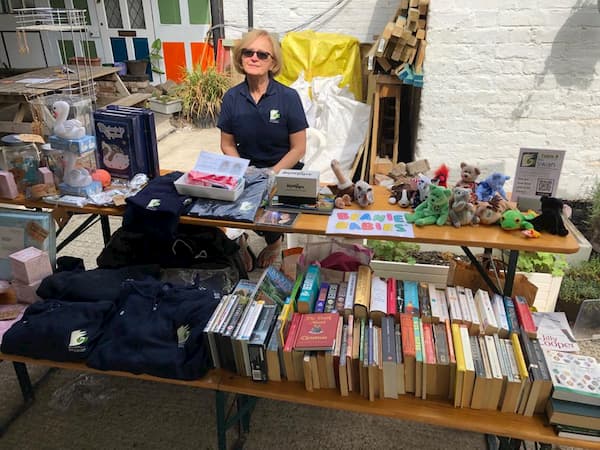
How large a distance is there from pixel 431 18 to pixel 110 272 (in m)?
3.14

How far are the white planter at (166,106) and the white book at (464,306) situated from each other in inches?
220

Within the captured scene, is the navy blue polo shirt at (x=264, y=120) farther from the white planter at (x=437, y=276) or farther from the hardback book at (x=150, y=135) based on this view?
the white planter at (x=437, y=276)

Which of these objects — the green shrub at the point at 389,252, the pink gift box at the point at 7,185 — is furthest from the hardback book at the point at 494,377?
the pink gift box at the point at 7,185

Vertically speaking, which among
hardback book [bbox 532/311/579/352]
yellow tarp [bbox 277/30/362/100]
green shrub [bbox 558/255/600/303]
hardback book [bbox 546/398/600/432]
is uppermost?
yellow tarp [bbox 277/30/362/100]

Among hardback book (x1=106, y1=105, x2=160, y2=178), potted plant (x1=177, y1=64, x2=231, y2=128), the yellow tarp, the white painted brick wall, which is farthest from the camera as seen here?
potted plant (x1=177, y1=64, x2=231, y2=128)

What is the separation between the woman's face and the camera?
2922 millimetres

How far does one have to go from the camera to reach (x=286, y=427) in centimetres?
239

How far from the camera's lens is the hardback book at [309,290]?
6.39ft

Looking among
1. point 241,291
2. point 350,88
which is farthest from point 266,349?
point 350,88

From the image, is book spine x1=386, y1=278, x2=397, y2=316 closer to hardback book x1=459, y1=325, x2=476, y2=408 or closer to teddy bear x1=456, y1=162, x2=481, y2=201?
hardback book x1=459, y1=325, x2=476, y2=408

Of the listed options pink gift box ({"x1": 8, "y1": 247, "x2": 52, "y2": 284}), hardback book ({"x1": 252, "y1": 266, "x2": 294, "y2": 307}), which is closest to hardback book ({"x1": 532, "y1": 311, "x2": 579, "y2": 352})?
hardback book ({"x1": 252, "y1": 266, "x2": 294, "y2": 307})

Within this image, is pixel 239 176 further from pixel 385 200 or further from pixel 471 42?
pixel 471 42

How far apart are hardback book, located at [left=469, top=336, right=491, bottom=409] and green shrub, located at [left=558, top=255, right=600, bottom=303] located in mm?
1578

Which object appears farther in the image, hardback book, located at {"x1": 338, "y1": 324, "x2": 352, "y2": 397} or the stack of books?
hardback book, located at {"x1": 338, "y1": 324, "x2": 352, "y2": 397}
